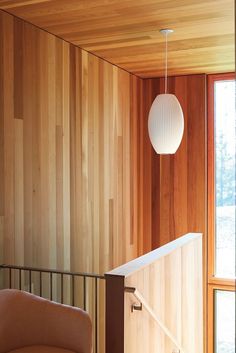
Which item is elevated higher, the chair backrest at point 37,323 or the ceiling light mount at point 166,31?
the ceiling light mount at point 166,31

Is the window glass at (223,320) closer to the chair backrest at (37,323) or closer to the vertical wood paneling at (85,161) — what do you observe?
the vertical wood paneling at (85,161)

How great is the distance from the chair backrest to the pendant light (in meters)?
1.71

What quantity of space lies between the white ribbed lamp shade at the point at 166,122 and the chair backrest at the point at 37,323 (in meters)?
1.71

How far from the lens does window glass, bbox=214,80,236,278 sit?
18.0ft

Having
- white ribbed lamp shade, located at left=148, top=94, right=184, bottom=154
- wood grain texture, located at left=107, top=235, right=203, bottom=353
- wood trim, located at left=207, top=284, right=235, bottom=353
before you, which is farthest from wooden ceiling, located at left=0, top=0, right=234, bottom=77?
wood trim, located at left=207, top=284, right=235, bottom=353

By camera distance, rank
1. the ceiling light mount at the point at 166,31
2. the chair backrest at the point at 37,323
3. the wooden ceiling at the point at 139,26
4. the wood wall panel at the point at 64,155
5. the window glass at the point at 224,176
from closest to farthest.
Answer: the chair backrest at the point at 37,323, the wooden ceiling at the point at 139,26, the wood wall panel at the point at 64,155, the ceiling light mount at the point at 166,31, the window glass at the point at 224,176

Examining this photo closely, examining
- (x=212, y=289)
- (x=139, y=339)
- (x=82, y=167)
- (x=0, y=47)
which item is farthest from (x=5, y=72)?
(x=212, y=289)

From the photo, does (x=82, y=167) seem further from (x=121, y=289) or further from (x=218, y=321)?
(x=218, y=321)

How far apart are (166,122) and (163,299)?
1.40 meters

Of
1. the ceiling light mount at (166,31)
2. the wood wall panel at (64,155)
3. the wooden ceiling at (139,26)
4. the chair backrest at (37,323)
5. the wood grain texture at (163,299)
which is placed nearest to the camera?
the chair backrest at (37,323)

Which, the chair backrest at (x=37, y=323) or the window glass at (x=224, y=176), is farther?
the window glass at (x=224, y=176)

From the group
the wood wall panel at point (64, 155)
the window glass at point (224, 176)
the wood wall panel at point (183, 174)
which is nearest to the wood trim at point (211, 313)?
the window glass at point (224, 176)

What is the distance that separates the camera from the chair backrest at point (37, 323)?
2709 millimetres

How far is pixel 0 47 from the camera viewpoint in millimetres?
3340
